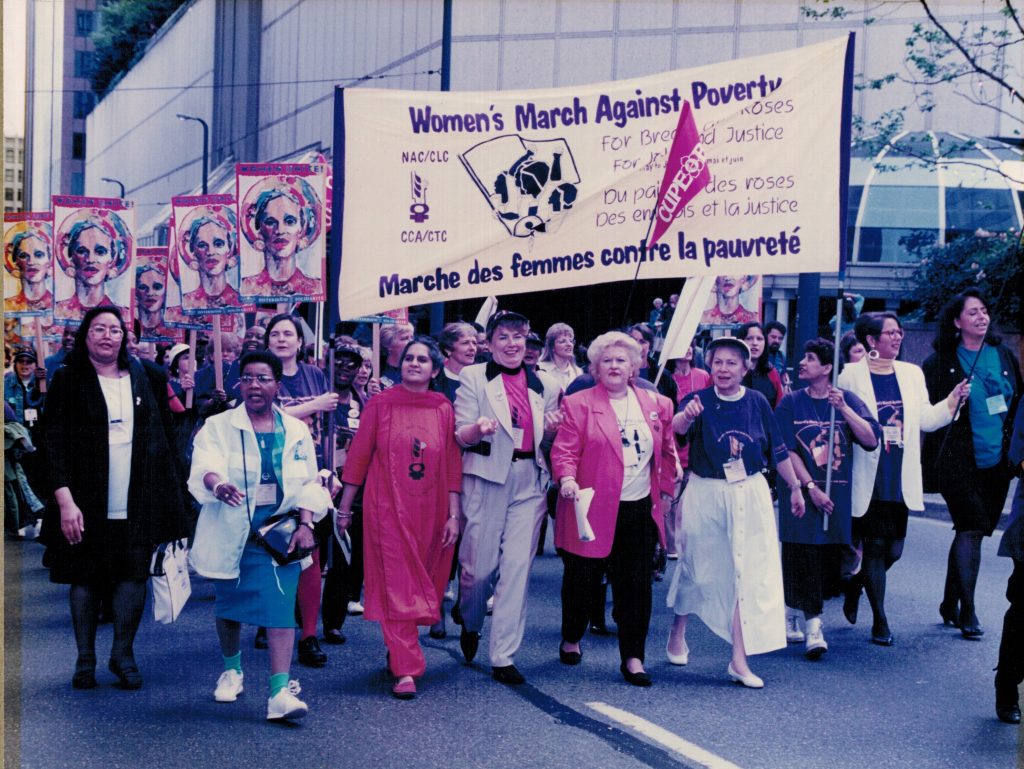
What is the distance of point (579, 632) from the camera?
6902 mm

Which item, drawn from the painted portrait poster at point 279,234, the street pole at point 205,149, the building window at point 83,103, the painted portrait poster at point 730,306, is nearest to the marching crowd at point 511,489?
the painted portrait poster at point 279,234

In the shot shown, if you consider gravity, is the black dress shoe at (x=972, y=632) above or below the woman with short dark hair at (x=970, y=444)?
below

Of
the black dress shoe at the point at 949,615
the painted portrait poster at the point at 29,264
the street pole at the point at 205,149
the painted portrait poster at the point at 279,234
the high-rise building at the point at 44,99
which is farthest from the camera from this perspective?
the street pole at the point at 205,149

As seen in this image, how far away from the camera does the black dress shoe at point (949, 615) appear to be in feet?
26.0

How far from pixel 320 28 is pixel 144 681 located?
2960 centimetres

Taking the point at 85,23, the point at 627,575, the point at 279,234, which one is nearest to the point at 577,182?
the point at 627,575

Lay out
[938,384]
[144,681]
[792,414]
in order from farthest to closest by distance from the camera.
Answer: [938,384], [792,414], [144,681]

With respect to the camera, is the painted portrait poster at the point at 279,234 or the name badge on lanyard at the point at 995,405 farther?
Result: the painted portrait poster at the point at 279,234

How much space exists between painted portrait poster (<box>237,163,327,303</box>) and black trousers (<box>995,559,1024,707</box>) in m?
5.39

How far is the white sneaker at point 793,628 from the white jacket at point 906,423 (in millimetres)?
699

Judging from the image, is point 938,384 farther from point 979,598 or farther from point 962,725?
point 962,725

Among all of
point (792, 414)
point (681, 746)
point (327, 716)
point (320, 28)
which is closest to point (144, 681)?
point (327, 716)

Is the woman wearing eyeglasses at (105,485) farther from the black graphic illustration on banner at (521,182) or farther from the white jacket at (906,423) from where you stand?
the white jacket at (906,423)

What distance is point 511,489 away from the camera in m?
6.71
